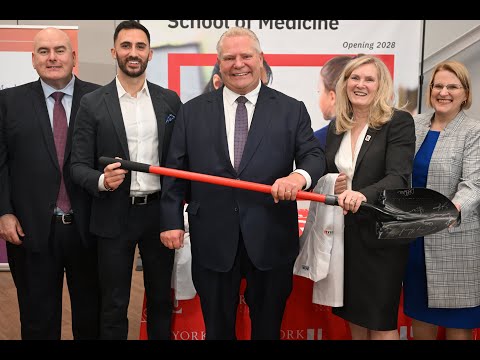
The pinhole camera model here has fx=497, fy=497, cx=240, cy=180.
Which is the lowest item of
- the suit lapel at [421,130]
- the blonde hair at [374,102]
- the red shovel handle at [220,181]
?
the red shovel handle at [220,181]

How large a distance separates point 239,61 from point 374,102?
2.18ft

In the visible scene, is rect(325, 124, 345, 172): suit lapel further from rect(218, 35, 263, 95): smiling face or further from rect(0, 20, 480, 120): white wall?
rect(0, 20, 480, 120): white wall

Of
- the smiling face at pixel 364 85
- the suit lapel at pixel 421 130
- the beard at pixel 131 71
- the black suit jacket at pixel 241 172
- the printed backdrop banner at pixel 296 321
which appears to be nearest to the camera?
the black suit jacket at pixel 241 172

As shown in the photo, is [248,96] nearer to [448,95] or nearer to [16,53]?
[448,95]

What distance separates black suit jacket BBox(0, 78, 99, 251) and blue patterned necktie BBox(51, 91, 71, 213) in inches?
1.2

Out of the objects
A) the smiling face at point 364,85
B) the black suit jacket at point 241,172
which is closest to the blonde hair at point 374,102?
the smiling face at point 364,85

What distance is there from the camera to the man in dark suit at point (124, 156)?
94.6 inches

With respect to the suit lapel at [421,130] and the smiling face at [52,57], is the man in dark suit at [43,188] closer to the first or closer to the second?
the smiling face at [52,57]

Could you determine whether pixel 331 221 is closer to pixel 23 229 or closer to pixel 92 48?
pixel 23 229

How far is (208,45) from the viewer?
461 cm

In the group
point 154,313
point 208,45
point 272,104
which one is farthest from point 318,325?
point 208,45

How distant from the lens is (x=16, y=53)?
464 cm

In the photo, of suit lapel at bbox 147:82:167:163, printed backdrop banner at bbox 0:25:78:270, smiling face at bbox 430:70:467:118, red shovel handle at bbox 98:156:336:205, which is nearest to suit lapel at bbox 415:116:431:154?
smiling face at bbox 430:70:467:118

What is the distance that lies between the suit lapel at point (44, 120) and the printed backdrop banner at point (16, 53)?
2.24 m
